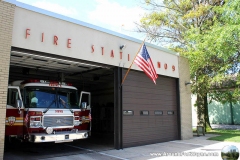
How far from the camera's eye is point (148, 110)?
11.7 metres

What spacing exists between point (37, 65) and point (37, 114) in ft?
9.87

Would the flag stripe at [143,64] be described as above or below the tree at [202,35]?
below

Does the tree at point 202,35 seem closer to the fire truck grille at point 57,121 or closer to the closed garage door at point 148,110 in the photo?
the closed garage door at point 148,110

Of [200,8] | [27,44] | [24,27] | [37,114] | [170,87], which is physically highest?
[200,8]

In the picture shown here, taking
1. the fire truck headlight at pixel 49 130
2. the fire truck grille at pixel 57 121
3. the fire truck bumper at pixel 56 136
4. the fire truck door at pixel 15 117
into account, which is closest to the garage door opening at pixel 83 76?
the fire truck door at pixel 15 117

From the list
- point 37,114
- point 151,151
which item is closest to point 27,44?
point 37,114

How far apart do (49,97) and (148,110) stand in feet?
15.9

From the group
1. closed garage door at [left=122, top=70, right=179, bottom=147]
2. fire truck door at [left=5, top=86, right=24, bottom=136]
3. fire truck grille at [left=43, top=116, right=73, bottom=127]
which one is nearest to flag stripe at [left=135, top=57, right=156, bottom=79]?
closed garage door at [left=122, top=70, right=179, bottom=147]

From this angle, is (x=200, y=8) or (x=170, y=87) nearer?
(x=170, y=87)

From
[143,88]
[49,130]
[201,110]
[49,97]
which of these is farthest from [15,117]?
[201,110]

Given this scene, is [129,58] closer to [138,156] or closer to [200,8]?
[138,156]

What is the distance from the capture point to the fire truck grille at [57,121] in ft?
28.3

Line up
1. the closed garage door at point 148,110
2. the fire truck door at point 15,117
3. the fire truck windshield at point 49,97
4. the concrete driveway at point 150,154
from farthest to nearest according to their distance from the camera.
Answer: the closed garage door at point 148,110, the fire truck windshield at point 49,97, the concrete driveway at point 150,154, the fire truck door at point 15,117

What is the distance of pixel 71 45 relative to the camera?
29.0ft
